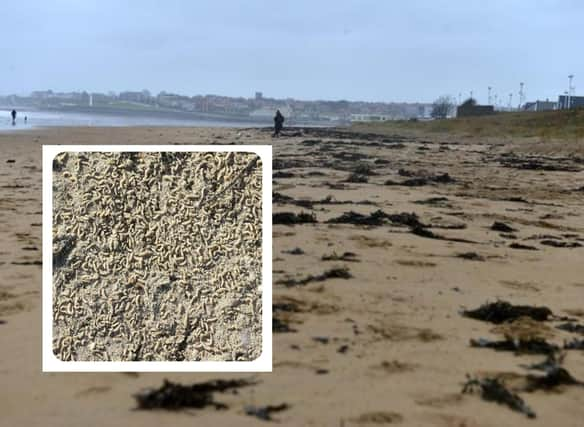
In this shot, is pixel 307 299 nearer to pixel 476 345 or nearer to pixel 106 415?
pixel 476 345

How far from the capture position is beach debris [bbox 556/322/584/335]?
3.38m

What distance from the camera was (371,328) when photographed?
10.9ft

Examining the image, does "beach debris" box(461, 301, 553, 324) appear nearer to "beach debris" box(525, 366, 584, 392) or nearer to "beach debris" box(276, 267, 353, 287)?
"beach debris" box(525, 366, 584, 392)

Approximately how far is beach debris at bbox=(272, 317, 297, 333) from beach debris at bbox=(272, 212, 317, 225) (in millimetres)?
2936

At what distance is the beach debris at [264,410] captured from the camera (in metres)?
2.34

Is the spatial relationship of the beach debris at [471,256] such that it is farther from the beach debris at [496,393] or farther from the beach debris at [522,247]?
the beach debris at [496,393]

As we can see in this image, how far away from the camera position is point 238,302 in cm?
188

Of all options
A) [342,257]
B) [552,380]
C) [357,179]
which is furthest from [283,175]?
[552,380]

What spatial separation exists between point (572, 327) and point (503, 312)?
13.6 inches

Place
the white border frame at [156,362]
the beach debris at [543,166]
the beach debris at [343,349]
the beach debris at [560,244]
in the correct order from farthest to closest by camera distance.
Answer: the beach debris at [543,166] → the beach debris at [560,244] → the beach debris at [343,349] → the white border frame at [156,362]

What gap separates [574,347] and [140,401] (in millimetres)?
1962

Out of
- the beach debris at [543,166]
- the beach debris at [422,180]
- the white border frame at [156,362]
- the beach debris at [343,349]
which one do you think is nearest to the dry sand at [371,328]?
the beach debris at [343,349]

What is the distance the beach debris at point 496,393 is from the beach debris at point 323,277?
5.38 feet

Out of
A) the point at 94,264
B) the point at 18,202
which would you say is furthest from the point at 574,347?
the point at 18,202
